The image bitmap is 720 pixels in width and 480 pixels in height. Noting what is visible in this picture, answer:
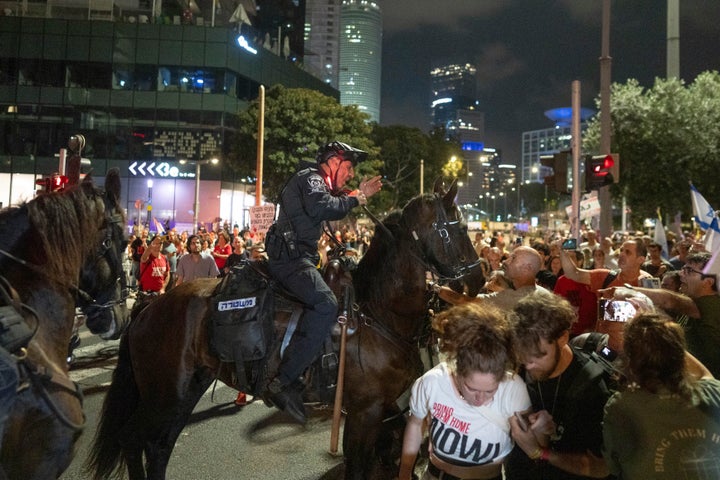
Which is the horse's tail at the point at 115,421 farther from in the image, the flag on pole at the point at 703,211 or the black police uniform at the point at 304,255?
the flag on pole at the point at 703,211

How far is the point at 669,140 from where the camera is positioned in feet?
80.5

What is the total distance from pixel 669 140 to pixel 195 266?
77.8 ft

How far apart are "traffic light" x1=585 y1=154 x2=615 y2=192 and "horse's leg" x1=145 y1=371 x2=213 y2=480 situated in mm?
9235

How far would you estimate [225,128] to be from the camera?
4406cm

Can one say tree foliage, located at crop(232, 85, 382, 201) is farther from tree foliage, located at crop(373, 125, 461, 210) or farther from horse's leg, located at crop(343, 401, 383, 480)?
horse's leg, located at crop(343, 401, 383, 480)

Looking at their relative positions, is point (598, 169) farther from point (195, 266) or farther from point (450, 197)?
point (195, 266)

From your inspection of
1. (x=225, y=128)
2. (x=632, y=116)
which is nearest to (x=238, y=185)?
(x=225, y=128)

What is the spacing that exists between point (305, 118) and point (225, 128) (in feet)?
33.1

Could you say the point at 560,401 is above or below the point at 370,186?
below

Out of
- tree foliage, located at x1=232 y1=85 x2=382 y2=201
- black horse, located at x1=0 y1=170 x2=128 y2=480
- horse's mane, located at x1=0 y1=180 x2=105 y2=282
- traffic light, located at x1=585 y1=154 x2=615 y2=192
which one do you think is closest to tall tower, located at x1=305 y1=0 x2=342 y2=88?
tree foliage, located at x1=232 y1=85 x2=382 y2=201

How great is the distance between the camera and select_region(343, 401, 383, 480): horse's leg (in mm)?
3844

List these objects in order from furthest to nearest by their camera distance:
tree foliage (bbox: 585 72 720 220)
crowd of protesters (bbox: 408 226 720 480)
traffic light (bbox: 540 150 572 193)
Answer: tree foliage (bbox: 585 72 720 220), traffic light (bbox: 540 150 572 193), crowd of protesters (bbox: 408 226 720 480)

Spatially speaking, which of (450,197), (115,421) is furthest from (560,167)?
(115,421)

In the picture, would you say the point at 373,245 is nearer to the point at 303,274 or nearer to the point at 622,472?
the point at 303,274
